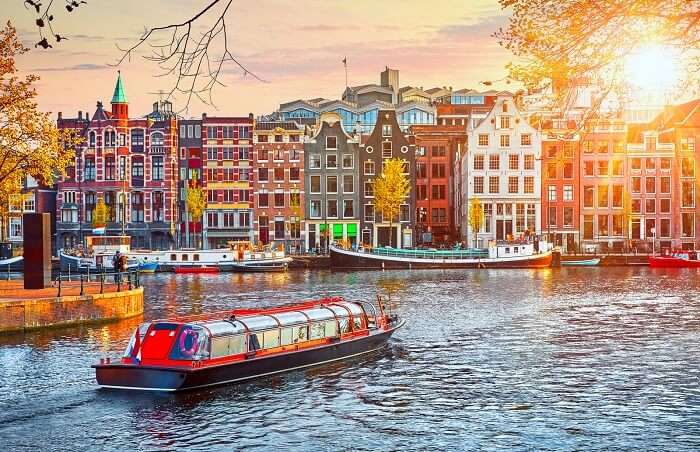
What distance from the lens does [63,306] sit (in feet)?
160

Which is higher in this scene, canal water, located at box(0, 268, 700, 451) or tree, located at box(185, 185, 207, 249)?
tree, located at box(185, 185, 207, 249)

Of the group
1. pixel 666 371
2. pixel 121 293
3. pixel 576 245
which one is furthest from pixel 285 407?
pixel 576 245

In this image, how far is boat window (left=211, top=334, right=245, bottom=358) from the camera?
34.1 meters

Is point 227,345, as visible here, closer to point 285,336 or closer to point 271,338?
point 271,338

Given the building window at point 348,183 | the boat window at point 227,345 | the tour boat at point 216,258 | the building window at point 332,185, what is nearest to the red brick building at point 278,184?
the building window at point 332,185

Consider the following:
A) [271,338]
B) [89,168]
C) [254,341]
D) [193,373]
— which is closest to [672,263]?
[89,168]

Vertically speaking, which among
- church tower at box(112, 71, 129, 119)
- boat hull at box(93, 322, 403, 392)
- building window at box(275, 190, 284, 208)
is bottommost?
boat hull at box(93, 322, 403, 392)

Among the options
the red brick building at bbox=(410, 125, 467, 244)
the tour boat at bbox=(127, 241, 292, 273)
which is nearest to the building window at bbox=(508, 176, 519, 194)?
the red brick building at bbox=(410, 125, 467, 244)

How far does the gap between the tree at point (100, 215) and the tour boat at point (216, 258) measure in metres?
19.2

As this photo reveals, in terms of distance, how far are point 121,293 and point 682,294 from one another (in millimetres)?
40979

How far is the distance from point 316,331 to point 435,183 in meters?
100

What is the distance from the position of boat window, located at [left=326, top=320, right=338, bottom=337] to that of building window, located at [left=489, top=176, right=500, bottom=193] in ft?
286

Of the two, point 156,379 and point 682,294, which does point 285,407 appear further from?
point 682,294

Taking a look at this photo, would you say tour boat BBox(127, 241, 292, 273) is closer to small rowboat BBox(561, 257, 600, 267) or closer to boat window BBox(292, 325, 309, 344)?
small rowboat BBox(561, 257, 600, 267)
